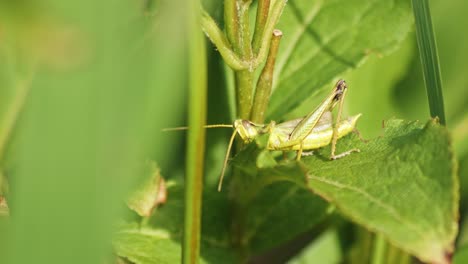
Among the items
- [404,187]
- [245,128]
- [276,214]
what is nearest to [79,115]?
[404,187]

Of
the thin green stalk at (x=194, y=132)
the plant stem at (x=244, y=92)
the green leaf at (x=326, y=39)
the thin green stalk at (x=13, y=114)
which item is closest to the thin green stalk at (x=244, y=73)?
the plant stem at (x=244, y=92)

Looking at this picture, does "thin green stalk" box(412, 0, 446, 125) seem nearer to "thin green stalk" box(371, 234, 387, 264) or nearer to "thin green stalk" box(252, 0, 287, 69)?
"thin green stalk" box(252, 0, 287, 69)

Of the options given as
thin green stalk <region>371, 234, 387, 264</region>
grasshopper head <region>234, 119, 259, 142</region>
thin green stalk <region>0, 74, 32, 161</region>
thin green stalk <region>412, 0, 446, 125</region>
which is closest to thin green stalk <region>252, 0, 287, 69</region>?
grasshopper head <region>234, 119, 259, 142</region>

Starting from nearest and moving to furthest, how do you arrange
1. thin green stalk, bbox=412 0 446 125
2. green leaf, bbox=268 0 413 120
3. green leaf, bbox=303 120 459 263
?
green leaf, bbox=303 120 459 263
thin green stalk, bbox=412 0 446 125
green leaf, bbox=268 0 413 120

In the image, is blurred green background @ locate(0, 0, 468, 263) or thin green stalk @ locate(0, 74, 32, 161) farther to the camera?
thin green stalk @ locate(0, 74, 32, 161)

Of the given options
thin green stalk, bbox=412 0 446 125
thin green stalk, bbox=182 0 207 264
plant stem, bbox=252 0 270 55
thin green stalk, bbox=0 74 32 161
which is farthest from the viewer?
thin green stalk, bbox=0 74 32 161

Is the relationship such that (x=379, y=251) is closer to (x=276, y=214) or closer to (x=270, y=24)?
(x=276, y=214)

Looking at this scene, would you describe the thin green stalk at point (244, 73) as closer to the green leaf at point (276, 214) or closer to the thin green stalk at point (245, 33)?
the thin green stalk at point (245, 33)

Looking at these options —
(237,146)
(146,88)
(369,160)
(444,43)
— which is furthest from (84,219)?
(444,43)

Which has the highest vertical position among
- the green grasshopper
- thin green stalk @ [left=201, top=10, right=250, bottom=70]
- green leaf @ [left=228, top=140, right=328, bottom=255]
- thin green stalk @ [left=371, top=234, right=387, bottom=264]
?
thin green stalk @ [left=201, top=10, right=250, bottom=70]
